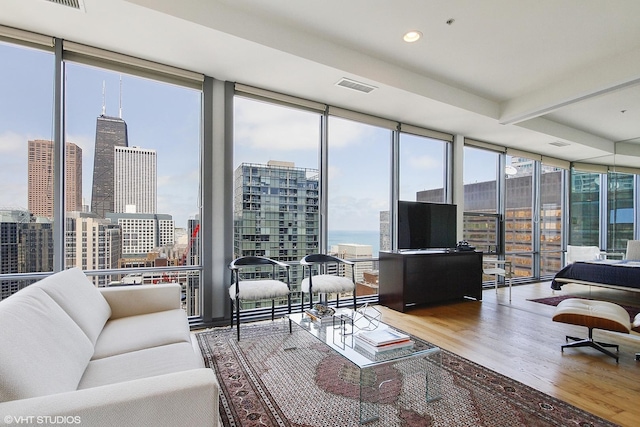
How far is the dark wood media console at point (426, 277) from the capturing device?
4188 mm

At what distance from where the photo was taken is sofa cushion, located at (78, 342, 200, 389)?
4.85 ft

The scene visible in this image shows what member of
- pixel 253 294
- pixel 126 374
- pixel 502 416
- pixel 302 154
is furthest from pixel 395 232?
pixel 126 374

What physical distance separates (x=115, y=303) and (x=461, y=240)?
197 inches

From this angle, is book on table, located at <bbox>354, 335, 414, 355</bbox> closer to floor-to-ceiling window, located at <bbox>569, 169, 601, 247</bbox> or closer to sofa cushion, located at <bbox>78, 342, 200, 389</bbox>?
sofa cushion, located at <bbox>78, 342, 200, 389</bbox>

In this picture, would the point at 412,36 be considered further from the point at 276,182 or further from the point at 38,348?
the point at 38,348

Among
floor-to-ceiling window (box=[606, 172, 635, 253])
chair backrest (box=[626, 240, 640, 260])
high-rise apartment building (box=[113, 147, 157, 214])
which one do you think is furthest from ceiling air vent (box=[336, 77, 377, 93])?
floor-to-ceiling window (box=[606, 172, 635, 253])

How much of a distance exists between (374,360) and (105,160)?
3.11 metres

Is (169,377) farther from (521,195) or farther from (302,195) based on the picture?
(521,195)

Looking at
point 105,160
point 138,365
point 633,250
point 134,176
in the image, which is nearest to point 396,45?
point 134,176

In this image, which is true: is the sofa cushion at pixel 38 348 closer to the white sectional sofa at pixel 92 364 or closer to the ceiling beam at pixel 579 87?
the white sectional sofa at pixel 92 364

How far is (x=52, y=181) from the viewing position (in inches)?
114

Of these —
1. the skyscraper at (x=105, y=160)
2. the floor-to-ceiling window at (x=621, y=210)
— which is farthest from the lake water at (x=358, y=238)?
the floor-to-ceiling window at (x=621, y=210)

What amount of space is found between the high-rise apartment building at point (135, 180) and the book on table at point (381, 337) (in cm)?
256

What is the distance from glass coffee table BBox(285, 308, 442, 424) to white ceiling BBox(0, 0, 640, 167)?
2.45 meters
